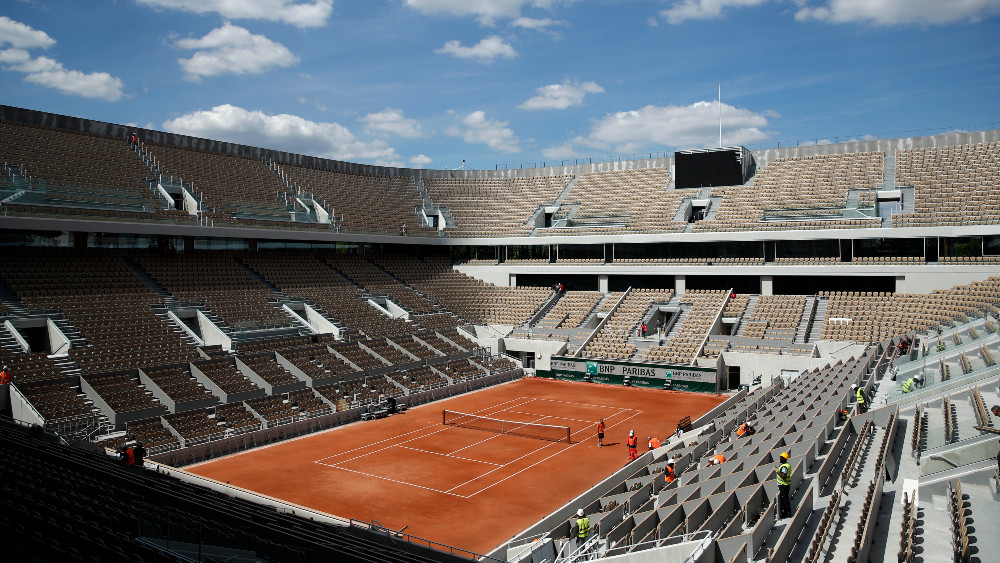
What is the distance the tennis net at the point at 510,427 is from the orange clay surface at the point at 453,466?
1.99ft

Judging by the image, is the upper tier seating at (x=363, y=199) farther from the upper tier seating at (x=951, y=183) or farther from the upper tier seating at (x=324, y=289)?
the upper tier seating at (x=951, y=183)

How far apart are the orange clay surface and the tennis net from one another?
1.99 feet

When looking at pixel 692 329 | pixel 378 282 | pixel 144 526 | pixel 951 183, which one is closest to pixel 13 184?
pixel 378 282

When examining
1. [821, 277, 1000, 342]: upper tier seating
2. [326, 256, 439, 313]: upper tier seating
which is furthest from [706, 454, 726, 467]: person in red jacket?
[326, 256, 439, 313]: upper tier seating

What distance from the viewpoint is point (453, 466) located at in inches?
1088

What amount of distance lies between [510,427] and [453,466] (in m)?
6.68

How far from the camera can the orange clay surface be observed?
22.3 metres

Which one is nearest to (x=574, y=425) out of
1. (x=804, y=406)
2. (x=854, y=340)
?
(x=804, y=406)

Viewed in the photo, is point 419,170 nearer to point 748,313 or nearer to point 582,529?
point 748,313

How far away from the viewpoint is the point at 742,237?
49250 millimetres

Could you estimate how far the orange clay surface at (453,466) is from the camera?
22.3 metres

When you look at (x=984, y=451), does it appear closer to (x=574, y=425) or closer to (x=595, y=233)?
(x=574, y=425)

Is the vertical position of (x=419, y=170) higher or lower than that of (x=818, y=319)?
higher

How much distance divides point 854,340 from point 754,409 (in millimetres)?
14944
